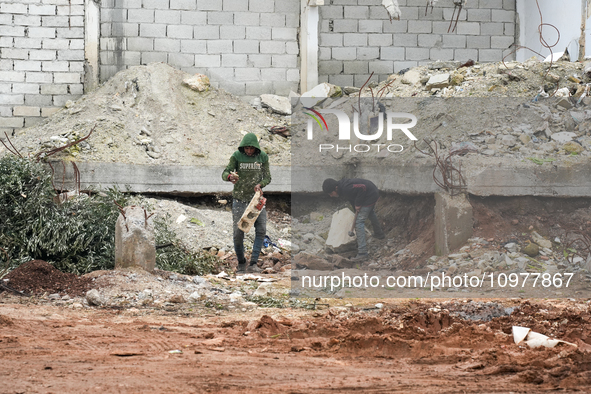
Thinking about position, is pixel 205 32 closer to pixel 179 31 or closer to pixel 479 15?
pixel 179 31

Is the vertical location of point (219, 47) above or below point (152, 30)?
below

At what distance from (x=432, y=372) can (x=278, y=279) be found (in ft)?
11.5

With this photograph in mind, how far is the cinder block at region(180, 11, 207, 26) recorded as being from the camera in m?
10.9

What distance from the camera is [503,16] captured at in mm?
11516


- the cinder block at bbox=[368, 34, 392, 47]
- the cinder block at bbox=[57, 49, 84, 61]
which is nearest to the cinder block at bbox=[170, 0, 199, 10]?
the cinder block at bbox=[57, 49, 84, 61]

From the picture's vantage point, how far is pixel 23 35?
419 inches

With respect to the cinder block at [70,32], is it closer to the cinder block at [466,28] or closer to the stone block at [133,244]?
the stone block at [133,244]

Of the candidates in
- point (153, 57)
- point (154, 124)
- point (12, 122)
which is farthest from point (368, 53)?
point (12, 122)

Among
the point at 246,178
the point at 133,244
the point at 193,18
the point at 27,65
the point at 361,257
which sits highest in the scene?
the point at 193,18

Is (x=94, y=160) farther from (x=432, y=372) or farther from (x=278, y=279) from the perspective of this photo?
(x=432, y=372)

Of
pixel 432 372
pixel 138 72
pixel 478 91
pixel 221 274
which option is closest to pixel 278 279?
pixel 221 274

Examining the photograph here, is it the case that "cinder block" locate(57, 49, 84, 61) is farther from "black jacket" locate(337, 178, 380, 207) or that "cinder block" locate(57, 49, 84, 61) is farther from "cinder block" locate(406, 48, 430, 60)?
"black jacket" locate(337, 178, 380, 207)

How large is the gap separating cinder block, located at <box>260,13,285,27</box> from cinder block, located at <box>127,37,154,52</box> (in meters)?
2.08

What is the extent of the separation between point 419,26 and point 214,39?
386 centimetres
